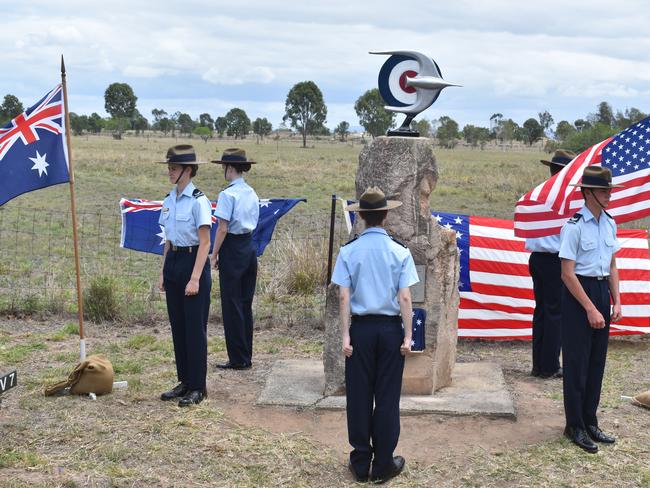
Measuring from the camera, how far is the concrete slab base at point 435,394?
6.75 metres

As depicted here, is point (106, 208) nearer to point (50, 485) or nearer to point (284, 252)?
point (284, 252)

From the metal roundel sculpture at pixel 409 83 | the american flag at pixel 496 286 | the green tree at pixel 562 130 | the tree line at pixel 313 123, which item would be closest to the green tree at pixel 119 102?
the tree line at pixel 313 123

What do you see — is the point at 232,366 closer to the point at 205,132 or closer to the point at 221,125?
the point at 205,132

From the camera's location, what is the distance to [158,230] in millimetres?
10055

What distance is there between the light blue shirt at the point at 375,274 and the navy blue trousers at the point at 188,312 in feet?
6.10

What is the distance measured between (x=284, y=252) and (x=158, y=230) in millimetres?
2146

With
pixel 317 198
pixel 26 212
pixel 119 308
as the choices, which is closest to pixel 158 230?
pixel 119 308

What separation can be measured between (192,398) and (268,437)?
0.93m

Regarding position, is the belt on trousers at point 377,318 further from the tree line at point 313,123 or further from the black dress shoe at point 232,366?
the tree line at point 313,123

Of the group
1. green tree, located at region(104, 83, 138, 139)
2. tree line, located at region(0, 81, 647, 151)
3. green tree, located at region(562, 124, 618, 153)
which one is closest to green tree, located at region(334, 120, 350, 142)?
tree line, located at region(0, 81, 647, 151)

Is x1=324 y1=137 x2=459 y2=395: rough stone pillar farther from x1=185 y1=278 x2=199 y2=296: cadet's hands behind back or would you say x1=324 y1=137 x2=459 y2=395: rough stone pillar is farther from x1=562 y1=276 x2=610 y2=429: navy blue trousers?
x1=562 y1=276 x2=610 y2=429: navy blue trousers

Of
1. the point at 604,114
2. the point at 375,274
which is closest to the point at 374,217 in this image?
the point at 375,274

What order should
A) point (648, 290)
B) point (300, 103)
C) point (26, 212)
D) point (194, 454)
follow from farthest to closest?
point (300, 103)
point (26, 212)
point (648, 290)
point (194, 454)

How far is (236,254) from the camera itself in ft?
26.1
